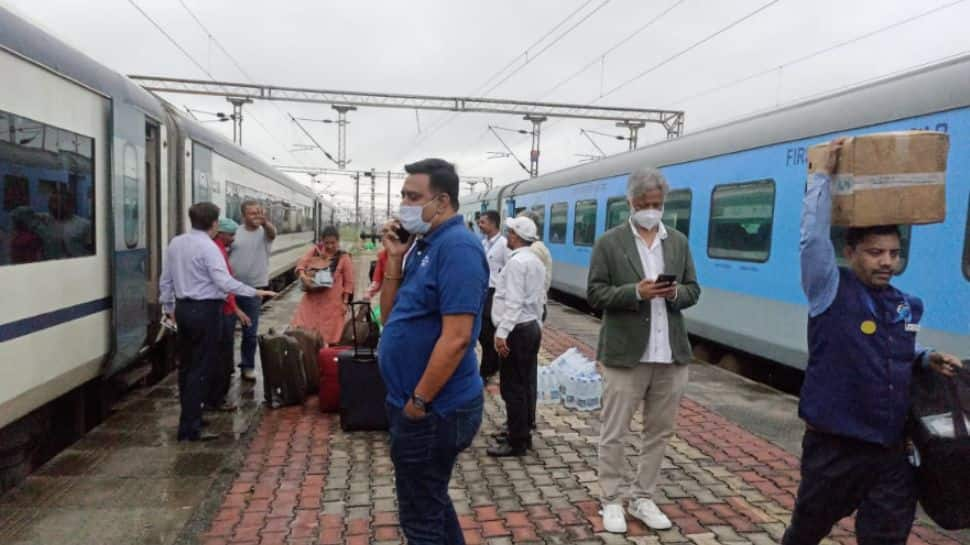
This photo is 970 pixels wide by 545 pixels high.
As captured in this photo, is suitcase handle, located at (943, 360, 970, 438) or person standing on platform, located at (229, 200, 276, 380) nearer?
suitcase handle, located at (943, 360, 970, 438)

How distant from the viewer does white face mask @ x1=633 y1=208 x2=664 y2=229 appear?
338 centimetres

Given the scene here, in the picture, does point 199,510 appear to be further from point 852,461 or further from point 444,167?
point 852,461

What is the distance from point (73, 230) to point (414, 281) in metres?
3.15

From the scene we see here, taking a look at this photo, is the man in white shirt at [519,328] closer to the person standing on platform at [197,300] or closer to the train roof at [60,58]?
the person standing on platform at [197,300]

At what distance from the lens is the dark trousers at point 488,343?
588 cm

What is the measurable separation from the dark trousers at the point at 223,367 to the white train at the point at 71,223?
682 mm

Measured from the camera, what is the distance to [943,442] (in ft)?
7.47

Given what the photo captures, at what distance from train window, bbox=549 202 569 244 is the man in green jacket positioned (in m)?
11.2

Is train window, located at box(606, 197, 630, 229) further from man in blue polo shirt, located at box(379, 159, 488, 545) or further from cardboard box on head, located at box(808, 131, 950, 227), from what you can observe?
man in blue polo shirt, located at box(379, 159, 488, 545)

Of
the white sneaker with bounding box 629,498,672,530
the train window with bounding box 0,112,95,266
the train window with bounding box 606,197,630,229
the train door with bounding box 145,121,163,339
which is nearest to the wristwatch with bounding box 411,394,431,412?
the white sneaker with bounding box 629,498,672,530

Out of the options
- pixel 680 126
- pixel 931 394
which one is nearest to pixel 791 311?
pixel 931 394

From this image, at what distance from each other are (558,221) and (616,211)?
12.4 feet

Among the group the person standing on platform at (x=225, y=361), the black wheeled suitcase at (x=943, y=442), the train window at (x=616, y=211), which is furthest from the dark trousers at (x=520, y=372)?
the train window at (x=616, y=211)

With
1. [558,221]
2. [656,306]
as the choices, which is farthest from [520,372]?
[558,221]
